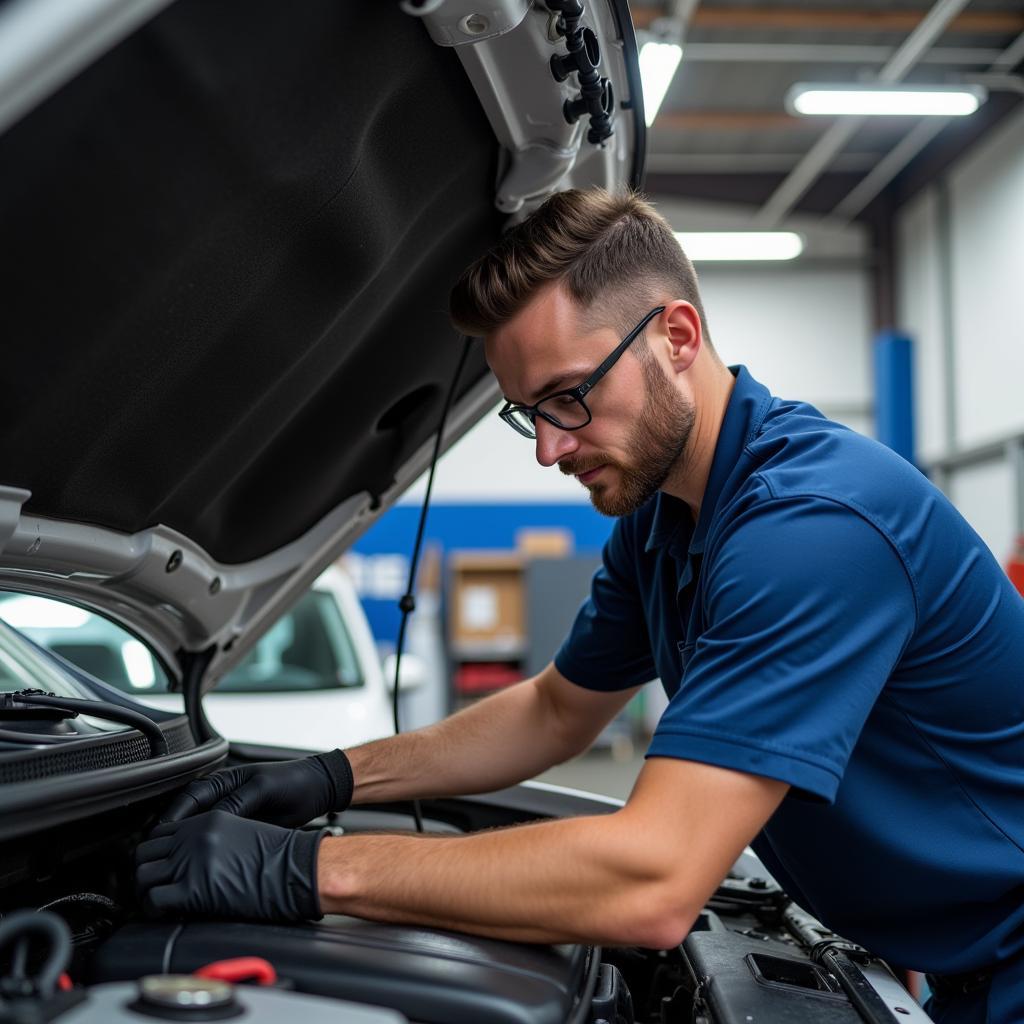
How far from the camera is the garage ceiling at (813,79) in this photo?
614 centimetres

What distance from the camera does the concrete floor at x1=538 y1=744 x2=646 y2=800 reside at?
5988 mm

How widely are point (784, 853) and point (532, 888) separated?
0.37 meters

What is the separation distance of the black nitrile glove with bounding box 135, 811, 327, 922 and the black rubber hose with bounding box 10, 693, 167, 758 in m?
0.17

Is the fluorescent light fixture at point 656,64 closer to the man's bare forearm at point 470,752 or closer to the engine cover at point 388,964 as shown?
the man's bare forearm at point 470,752

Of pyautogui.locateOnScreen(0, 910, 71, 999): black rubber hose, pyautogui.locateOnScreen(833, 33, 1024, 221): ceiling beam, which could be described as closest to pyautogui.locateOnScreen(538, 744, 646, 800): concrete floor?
pyautogui.locateOnScreen(833, 33, 1024, 221): ceiling beam

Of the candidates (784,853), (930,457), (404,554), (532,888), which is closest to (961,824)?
(784,853)

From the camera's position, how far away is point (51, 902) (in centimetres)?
104

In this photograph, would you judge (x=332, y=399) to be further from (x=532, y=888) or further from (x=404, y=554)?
(x=404, y=554)

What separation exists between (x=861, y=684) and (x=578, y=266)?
0.52 meters

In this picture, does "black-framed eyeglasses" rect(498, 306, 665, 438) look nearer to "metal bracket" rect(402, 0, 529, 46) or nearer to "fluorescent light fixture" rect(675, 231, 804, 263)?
"metal bracket" rect(402, 0, 529, 46)

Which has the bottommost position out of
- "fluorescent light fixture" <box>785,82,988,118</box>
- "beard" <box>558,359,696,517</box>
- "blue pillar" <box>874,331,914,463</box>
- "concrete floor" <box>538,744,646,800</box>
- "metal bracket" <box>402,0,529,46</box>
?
"concrete floor" <box>538,744,646,800</box>

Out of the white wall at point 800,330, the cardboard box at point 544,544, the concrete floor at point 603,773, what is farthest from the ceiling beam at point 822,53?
the concrete floor at point 603,773

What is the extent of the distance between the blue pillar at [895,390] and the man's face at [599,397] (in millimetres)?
6781

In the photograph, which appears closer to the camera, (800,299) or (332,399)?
(332,399)
